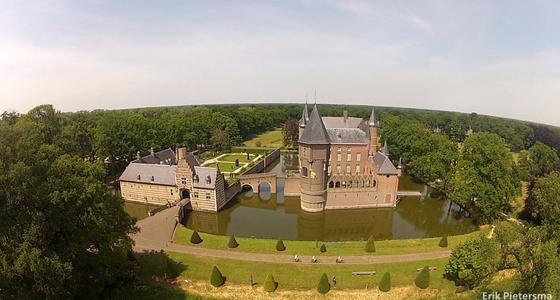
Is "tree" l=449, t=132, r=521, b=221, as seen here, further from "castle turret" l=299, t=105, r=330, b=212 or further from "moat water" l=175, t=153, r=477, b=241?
"castle turret" l=299, t=105, r=330, b=212

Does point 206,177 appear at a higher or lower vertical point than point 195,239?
higher

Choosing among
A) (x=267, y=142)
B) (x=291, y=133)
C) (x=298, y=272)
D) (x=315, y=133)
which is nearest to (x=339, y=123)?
(x=315, y=133)

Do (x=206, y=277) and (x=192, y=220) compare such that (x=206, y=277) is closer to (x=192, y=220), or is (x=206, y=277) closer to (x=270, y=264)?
(x=270, y=264)

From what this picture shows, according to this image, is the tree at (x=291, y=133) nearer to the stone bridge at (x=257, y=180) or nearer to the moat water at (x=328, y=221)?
the stone bridge at (x=257, y=180)

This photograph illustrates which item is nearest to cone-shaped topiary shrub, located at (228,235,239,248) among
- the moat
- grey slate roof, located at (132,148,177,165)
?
the moat

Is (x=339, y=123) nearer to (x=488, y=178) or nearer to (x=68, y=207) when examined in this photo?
(x=488, y=178)
